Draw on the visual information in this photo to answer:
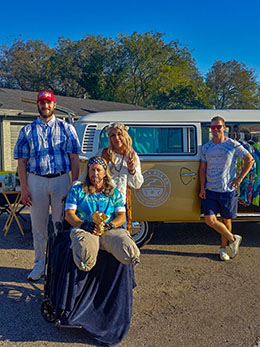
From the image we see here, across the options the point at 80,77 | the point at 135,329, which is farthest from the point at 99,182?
the point at 80,77

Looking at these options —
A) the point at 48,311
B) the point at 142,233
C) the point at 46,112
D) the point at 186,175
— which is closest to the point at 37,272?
the point at 48,311

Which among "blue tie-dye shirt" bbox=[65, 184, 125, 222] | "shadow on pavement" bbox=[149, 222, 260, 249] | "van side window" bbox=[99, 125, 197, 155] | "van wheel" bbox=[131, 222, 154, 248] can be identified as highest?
"van side window" bbox=[99, 125, 197, 155]

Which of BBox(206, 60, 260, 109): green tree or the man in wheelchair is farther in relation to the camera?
BBox(206, 60, 260, 109): green tree

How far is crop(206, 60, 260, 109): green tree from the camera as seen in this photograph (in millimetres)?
48750

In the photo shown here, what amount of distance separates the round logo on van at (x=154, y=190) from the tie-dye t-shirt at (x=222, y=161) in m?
0.67

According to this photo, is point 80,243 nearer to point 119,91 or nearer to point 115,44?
point 119,91

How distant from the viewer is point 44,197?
412 cm

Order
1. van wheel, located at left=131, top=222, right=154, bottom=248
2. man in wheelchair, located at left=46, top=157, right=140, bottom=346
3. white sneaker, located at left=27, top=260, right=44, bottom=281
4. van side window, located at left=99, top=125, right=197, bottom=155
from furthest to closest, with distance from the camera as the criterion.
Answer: van wheel, located at left=131, top=222, right=154, bottom=248 < van side window, located at left=99, top=125, right=197, bottom=155 < white sneaker, located at left=27, top=260, right=44, bottom=281 < man in wheelchair, located at left=46, top=157, right=140, bottom=346

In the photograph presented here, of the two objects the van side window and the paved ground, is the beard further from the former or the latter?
the paved ground

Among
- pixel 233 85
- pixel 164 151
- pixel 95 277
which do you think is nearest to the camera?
pixel 95 277

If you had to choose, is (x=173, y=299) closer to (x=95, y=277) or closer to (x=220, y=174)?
(x=95, y=277)

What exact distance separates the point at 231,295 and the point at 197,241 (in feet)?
6.54

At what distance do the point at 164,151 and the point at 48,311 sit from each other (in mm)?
2824

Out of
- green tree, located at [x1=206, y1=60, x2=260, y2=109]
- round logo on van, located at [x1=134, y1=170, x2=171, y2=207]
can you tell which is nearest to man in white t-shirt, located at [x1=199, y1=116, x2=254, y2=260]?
round logo on van, located at [x1=134, y1=170, x2=171, y2=207]
